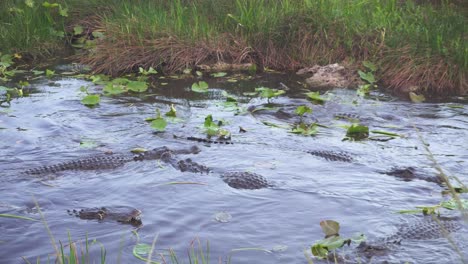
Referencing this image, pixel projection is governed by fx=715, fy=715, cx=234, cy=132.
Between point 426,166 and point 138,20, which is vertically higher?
point 138,20

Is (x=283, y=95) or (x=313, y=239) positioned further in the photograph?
(x=283, y=95)

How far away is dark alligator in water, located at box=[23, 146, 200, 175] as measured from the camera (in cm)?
544

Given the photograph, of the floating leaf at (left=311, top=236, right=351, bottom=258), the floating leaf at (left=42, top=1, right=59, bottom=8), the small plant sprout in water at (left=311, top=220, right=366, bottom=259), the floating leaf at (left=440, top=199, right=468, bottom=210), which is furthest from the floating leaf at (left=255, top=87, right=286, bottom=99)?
the floating leaf at (left=311, top=236, right=351, bottom=258)

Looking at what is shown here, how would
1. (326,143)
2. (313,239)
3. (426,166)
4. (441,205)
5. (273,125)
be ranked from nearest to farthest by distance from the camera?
(313,239) < (441,205) < (426,166) < (326,143) < (273,125)

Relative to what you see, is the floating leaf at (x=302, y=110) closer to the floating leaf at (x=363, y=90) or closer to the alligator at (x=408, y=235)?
the floating leaf at (x=363, y=90)

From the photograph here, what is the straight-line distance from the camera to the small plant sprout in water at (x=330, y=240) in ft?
12.8

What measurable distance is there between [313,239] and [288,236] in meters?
0.16

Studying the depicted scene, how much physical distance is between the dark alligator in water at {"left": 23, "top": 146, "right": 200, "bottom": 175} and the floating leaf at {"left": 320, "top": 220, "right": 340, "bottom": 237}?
6.48 feet

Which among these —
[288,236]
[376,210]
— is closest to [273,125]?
[376,210]

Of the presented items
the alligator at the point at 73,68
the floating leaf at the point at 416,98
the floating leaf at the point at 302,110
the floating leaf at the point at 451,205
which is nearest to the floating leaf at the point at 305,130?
the floating leaf at the point at 302,110

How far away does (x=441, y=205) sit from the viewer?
4.80 metres

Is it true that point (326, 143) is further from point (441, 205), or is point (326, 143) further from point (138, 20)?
point (138, 20)

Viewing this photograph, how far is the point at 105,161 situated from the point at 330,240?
2229mm

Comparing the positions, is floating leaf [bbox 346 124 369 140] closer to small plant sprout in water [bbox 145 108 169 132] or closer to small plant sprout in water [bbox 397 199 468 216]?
small plant sprout in water [bbox 145 108 169 132]
